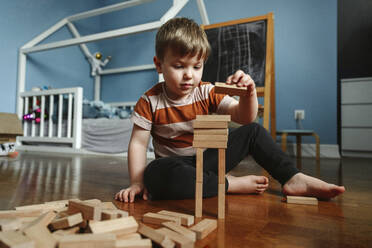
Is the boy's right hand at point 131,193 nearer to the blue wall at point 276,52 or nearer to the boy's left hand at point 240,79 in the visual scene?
the boy's left hand at point 240,79

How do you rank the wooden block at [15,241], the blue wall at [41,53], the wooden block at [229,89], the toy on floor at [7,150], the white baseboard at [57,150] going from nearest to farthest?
the wooden block at [15,241] < the wooden block at [229,89] < the toy on floor at [7,150] < the white baseboard at [57,150] < the blue wall at [41,53]

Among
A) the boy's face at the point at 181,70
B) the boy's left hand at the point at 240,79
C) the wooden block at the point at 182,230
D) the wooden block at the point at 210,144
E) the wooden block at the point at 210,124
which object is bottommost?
the wooden block at the point at 182,230

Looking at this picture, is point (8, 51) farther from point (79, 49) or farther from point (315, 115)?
point (315, 115)

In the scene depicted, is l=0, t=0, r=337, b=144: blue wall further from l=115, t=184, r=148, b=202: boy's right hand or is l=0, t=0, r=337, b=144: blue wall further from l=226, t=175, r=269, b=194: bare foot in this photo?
l=115, t=184, r=148, b=202: boy's right hand

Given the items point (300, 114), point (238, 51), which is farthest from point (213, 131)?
point (300, 114)

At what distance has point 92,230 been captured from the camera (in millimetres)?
361

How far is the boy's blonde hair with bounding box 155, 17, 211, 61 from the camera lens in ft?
2.04

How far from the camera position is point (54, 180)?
94 cm

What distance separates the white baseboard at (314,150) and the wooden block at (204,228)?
6.87ft

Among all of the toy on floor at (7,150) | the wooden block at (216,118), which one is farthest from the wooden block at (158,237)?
the toy on floor at (7,150)

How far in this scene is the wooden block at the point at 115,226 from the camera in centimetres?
37

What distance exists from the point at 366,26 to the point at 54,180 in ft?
9.02

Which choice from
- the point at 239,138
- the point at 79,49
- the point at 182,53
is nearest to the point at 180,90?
the point at 182,53

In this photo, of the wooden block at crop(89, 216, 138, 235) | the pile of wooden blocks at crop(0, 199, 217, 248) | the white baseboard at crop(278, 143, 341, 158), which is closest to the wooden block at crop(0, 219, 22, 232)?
the pile of wooden blocks at crop(0, 199, 217, 248)
